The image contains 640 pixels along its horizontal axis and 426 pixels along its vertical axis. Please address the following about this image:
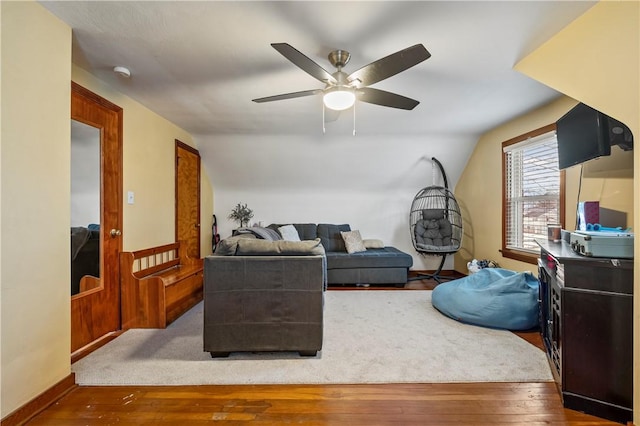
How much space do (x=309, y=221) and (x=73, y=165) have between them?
347 centimetres

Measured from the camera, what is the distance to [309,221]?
5129 millimetres

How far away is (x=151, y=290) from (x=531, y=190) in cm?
A: 444

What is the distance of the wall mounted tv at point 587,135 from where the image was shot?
76.3 inches

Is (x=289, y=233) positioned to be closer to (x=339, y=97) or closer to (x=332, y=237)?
(x=332, y=237)

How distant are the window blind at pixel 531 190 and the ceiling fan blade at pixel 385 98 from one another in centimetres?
200

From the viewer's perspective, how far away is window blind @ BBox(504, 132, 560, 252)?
10.4 ft

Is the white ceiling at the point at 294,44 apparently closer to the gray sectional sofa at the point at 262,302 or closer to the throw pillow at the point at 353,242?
the gray sectional sofa at the point at 262,302

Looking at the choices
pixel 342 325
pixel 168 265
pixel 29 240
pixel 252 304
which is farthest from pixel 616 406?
pixel 168 265

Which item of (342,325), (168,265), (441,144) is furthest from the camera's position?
(441,144)

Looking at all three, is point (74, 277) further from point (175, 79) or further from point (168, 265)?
point (175, 79)

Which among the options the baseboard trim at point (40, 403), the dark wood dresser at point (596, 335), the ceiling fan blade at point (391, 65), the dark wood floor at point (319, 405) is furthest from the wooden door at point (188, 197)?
the dark wood dresser at point (596, 335)

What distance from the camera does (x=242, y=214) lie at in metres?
5.01

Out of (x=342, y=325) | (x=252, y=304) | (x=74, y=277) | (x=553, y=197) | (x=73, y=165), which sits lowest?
(x=342, y=325)

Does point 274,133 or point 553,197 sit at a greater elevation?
point 274,133
